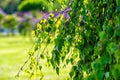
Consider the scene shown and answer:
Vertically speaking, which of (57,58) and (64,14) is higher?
(64,14)

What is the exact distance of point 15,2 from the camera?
9031cm

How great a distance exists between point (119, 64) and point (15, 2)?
88.7 m

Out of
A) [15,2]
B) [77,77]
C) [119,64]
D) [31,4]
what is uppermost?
[15,2]

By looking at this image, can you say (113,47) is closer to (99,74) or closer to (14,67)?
(99,74)

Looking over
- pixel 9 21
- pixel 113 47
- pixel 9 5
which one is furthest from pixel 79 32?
pixel 9 5

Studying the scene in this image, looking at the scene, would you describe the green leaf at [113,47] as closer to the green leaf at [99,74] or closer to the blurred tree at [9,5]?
the green leaf at [99,74]

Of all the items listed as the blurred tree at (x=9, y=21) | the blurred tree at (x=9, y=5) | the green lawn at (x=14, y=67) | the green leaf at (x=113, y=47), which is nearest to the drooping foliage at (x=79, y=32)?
the green leaf at (x=113, y=47)

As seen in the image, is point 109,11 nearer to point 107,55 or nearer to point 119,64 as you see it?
point 107,55

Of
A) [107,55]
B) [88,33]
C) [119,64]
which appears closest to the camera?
[119,64]

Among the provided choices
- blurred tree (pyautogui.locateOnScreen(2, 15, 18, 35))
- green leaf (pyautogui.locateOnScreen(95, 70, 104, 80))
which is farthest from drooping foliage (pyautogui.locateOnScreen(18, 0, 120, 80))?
blurred tree (pyautogui.locateOnScreen(2, 15, 18, 35))

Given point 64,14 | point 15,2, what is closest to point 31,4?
point 15,2

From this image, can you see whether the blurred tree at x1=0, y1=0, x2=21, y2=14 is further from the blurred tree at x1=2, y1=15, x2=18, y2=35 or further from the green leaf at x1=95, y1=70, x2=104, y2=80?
the green leaf at x1=95, y1=70, x2=104, y2=80

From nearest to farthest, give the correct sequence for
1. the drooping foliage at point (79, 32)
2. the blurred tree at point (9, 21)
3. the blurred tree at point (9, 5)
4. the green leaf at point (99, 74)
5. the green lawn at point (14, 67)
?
the green leaf at point (99, 74) < the drooping foliage at point (79, 32) < the green lawn at point (14, 67) < the blurred tree at point (9, 21) < the blurred tree at point (9, 5)

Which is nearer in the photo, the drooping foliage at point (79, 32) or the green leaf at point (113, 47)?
the green leaf at point (113, 47)
